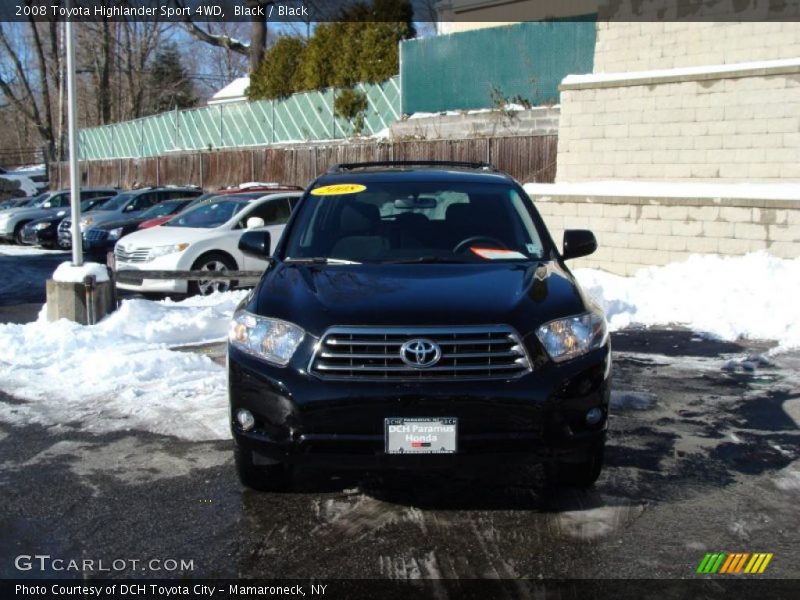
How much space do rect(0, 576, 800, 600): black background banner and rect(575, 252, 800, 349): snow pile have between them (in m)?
5.45

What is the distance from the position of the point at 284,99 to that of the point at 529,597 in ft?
92.7

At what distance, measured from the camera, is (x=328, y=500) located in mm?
4637

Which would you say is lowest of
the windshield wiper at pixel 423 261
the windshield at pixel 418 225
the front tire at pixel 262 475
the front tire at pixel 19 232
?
the front tire at pixel 19 232

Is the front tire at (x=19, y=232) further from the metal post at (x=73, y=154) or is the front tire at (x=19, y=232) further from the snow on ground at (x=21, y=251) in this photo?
the metal post at (x=73, y=154)

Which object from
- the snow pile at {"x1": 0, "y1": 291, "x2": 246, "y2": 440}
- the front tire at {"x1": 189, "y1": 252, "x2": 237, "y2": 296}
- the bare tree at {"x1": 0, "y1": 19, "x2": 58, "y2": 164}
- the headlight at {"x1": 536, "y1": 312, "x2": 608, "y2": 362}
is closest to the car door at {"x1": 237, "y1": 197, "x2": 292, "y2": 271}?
the front tire at {"x1": 189, "y1": 252, "x2": 237, "y2": 296}

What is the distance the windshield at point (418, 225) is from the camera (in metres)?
5.23

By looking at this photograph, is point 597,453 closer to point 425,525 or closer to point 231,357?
point 425,525

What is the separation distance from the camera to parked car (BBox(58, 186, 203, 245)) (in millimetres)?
21078

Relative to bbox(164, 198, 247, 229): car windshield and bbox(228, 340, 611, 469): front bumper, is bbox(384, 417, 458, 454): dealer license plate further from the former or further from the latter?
bbox(164, 198, 247, 229): car windshield

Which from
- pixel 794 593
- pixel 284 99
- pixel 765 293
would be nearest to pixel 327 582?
pixel 794 593

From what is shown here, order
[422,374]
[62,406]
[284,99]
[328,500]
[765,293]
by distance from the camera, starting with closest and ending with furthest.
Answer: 1. [422,374]
2. [328,500]
3. [62,406]
4. [765,293]
5. [284,99]

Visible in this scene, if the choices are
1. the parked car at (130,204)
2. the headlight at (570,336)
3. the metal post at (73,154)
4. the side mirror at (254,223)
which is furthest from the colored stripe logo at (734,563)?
the parked car at (130,204)

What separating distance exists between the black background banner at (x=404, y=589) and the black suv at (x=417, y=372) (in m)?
0.57

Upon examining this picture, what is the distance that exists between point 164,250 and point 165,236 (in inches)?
14.0
